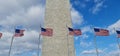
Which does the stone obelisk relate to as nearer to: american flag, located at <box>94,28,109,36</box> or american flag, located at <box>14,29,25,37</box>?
american flag, located at <box>14,29,25,37</box>

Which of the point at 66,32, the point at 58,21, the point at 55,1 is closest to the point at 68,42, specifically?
the point at 66,32

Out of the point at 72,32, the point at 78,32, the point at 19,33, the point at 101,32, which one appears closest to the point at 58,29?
the point at 72,32

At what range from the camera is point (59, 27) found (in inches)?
1784

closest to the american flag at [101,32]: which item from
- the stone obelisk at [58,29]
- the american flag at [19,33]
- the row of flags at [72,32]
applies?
the row of flags at [72,32]

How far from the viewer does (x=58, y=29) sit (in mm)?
45125

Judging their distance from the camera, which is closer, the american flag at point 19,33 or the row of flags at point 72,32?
the row of flags at point 72,32

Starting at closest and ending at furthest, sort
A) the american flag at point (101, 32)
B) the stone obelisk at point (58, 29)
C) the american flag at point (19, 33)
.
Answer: the american flag at point (101, 32)
the american flag at point (19, 33)
the stone obelisk at point (58, 29)

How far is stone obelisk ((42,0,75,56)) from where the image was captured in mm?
43688

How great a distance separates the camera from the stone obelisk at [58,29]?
43.7 meters

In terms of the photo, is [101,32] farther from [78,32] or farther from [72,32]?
[72,32]

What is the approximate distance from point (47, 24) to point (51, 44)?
410cm

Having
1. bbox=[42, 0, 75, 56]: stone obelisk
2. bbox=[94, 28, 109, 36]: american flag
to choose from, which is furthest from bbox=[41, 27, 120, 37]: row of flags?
bbox=[42, 0, 75, 56]: stone obelisk

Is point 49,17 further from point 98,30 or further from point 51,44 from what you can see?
point 98,30

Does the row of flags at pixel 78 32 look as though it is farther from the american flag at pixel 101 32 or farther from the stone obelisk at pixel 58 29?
the stone obelisk at pixel 58 29
